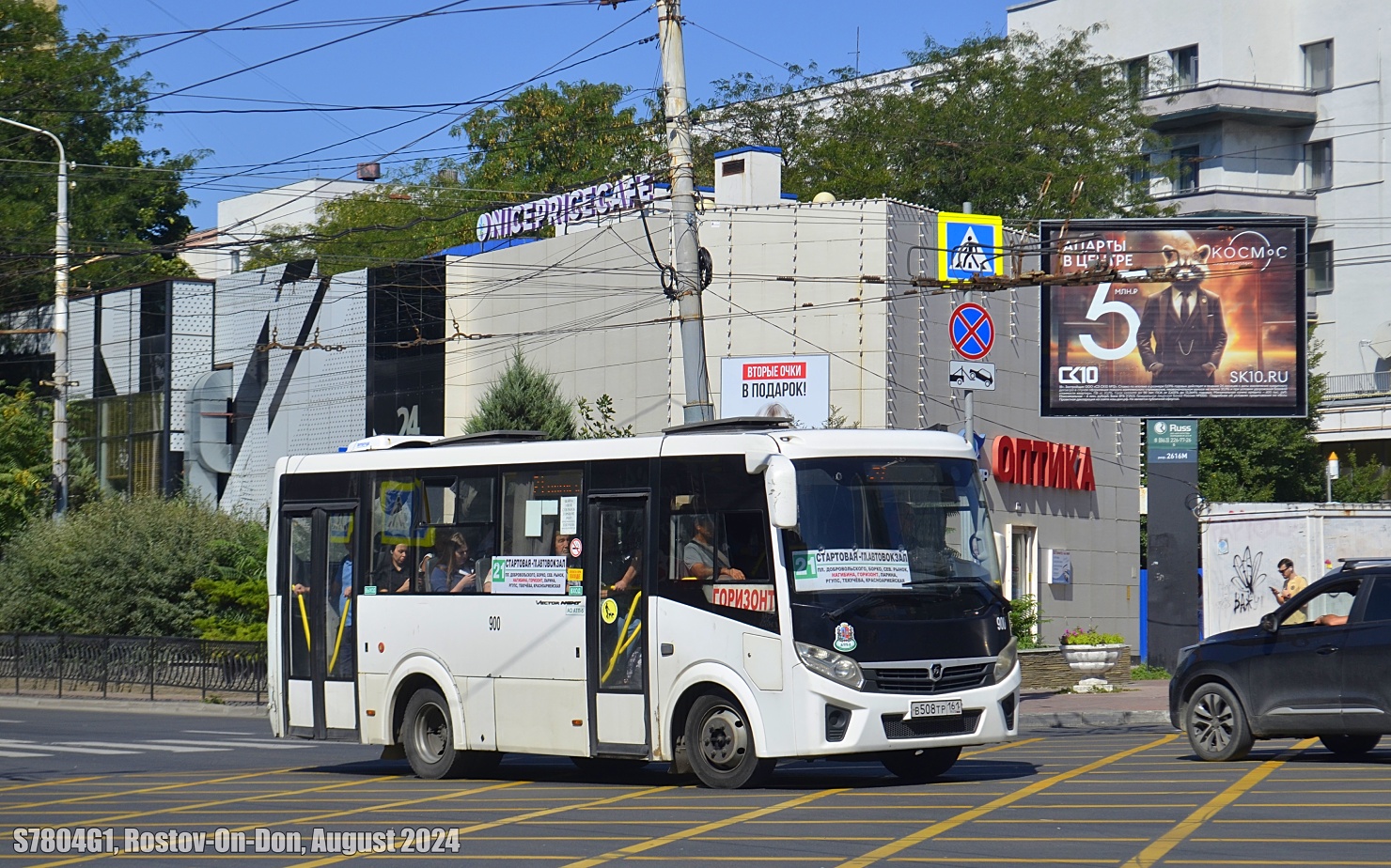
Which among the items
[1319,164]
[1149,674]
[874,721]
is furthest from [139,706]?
[1319,164]

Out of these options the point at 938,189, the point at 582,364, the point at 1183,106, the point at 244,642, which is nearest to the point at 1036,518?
the point at 582,364

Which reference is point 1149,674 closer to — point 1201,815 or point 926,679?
point 926,679

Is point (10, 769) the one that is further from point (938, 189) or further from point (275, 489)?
point (938, 189)

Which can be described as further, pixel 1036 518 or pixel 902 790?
pixel 1036 518

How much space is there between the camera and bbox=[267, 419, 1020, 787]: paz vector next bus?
13836mm

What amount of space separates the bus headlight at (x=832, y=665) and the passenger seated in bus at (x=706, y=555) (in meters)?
1.01

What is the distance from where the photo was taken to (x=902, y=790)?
13.8 metres

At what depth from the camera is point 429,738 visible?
1656cm

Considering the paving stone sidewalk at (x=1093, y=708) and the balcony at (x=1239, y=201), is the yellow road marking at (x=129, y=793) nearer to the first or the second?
the paving stone sidewalk at (x=1093, y=708)

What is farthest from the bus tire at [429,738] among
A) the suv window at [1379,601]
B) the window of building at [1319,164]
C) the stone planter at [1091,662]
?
the window of building at [1319,164]

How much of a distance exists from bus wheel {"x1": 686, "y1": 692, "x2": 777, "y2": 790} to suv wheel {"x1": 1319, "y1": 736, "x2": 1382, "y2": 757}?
5.41m

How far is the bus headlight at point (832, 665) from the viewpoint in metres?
13.6

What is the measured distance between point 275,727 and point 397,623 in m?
2.02

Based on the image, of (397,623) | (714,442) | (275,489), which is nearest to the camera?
(714,442)
